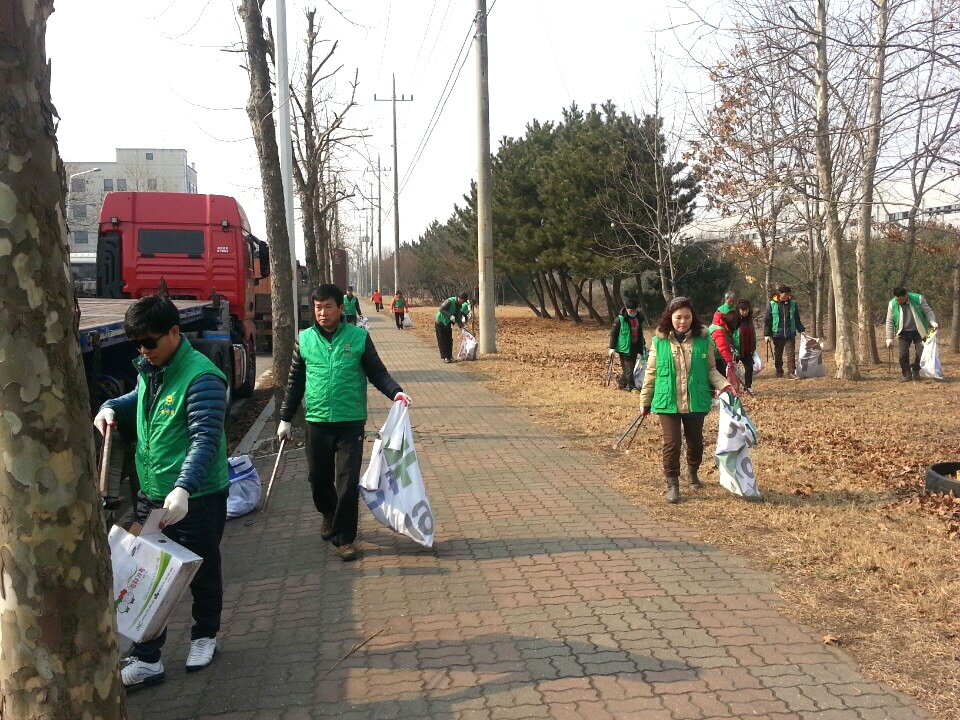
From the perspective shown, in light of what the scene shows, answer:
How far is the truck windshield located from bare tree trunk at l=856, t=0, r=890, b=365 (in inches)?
383

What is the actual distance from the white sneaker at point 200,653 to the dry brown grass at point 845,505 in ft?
9.49

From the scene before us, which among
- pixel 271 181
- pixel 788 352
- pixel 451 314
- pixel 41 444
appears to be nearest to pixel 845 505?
pixel 41 444

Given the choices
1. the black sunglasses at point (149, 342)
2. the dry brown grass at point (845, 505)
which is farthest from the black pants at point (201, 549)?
the dry brown grass at point (845, 505)

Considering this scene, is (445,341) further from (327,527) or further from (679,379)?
(327,527)

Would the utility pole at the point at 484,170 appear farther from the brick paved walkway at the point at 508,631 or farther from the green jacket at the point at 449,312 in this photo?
the brick paved walkway at the point at 508,631

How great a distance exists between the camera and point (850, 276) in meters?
24.7

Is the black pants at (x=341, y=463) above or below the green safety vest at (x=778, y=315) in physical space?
below

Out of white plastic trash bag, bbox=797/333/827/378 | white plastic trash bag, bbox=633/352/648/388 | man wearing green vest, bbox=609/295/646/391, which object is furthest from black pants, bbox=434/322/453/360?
white plastic trash bag, bbox=797/333/827/378

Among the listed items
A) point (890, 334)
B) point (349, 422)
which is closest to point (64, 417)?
point (349, 422)

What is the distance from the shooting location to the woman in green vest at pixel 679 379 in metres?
6.85

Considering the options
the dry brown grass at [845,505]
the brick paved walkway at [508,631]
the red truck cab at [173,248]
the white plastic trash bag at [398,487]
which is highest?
the red truck cab at [173,248]

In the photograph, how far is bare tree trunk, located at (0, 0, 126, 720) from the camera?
96.7 inches

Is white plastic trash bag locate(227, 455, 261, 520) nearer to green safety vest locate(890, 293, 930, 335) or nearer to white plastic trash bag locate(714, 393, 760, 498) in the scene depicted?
white plastic trash bag locate(714, 393, 760, 498)

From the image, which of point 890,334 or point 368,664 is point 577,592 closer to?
point 368,664
